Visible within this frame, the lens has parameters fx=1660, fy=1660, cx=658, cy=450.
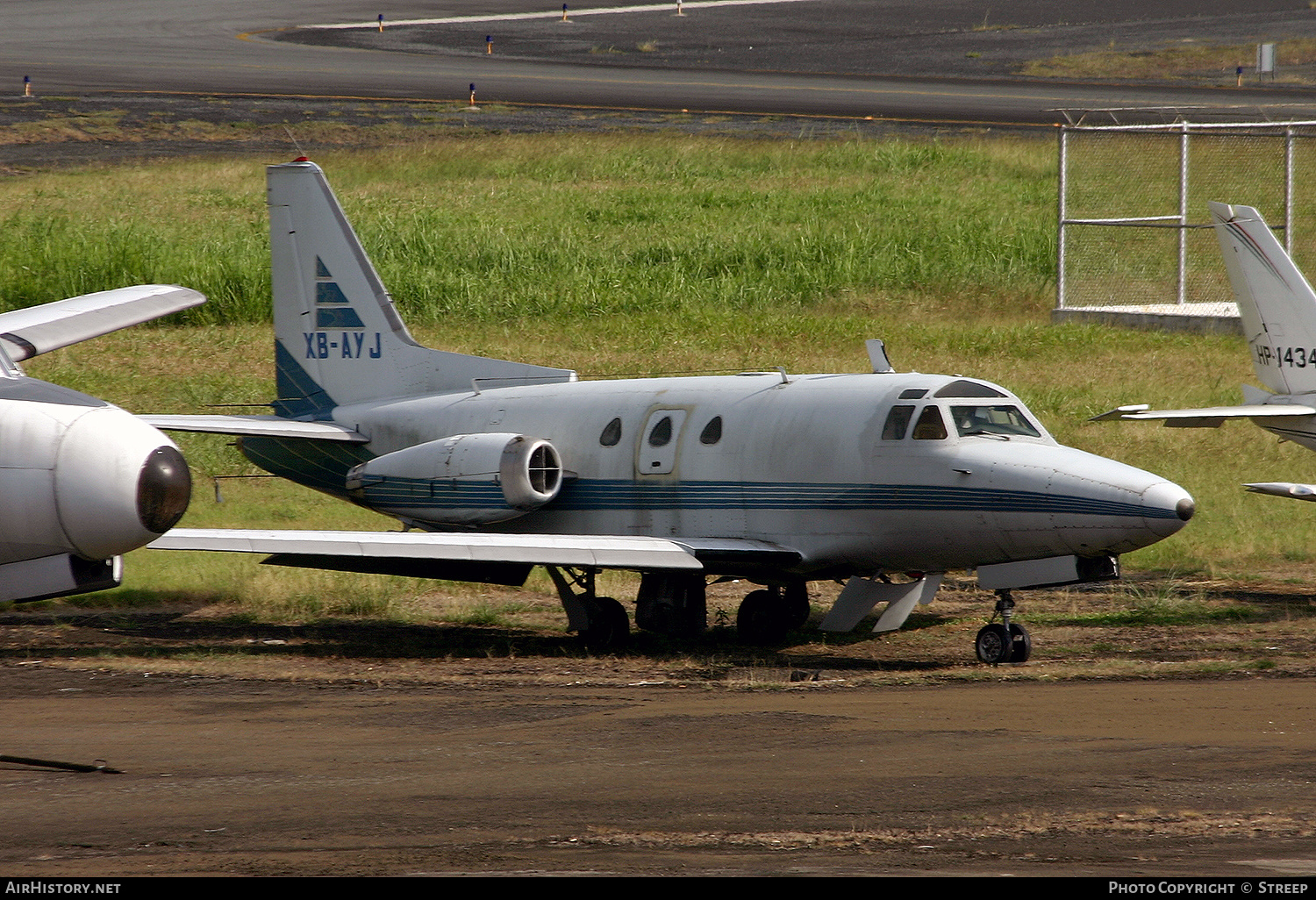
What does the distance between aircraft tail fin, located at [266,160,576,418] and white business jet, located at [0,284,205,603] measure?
8.44 m

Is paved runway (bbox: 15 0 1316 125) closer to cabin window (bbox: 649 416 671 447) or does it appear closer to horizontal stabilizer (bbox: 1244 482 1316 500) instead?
horizontal stabilizer (bbox: 1244 482 1316 500)

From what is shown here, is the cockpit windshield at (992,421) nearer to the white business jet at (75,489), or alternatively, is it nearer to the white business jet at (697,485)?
the white business jet at (697,485)

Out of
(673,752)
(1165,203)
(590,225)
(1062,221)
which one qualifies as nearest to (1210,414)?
(673,752)

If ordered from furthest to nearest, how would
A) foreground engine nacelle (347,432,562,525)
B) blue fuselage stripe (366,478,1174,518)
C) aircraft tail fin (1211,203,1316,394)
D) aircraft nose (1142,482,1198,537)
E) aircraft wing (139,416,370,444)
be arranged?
aircraft tail fin (1211,203,1316,394) → foreground engine nacelle (347,432,562,525) → aircraft wing (139,416,370,444) → blue fuselage stripe (366,478,1174,518) → aircraft nose (1142,482,1198,537)

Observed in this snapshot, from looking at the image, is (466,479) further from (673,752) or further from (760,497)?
(673,752)

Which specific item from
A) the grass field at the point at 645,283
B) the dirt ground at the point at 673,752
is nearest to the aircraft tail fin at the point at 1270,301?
the grass field at the point at 645,283

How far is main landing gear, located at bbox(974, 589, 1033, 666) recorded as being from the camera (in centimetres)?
1323

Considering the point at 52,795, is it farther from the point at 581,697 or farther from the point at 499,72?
the point at 499,72

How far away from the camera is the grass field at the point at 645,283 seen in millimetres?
20266

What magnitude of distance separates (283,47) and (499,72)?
28.7 ft

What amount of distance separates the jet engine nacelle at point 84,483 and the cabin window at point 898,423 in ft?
22.3

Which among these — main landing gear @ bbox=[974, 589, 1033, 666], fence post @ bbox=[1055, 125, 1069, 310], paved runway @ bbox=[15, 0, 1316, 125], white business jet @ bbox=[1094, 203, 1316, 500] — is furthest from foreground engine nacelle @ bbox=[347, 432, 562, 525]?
paved runway @ bbox=[15, 0, 1316, 125]

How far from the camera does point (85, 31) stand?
5919 cm
